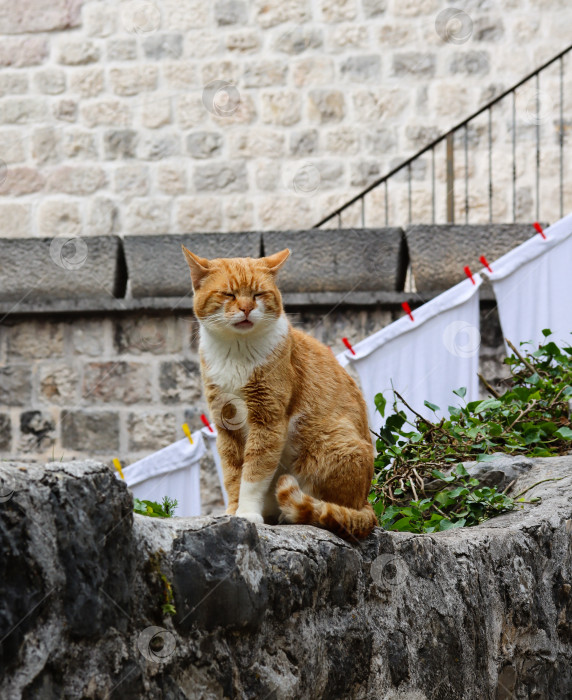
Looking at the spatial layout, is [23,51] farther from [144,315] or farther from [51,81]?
[144,315]

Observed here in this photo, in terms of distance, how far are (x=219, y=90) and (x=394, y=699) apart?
731 centimetres

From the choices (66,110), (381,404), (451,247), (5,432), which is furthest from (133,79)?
(381,404)

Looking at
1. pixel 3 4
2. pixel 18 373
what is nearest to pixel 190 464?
pixel 18 373

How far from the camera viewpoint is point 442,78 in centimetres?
846

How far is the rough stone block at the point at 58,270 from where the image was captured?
225 inches

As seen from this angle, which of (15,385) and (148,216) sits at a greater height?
(148,216)

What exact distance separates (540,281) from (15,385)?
130 inches

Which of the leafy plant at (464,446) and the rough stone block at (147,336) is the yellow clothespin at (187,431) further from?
the leafy plant at (464,446)

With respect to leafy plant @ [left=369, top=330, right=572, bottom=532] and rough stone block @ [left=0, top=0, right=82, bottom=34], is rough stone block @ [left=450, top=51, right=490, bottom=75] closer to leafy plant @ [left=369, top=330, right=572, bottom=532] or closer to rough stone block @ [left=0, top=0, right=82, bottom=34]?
rough stone block @ [left=0, top=0, right=82, bottom=34]

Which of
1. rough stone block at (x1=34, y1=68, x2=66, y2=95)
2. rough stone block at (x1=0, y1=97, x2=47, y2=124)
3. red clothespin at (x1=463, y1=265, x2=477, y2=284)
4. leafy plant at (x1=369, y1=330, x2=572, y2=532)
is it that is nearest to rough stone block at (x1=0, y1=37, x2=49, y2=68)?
rough stone block at (x1=34, y1=68, x2=66, y2=95)

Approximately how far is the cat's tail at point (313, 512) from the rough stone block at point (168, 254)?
3525 millimetres

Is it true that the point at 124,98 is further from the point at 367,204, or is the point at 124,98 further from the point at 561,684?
the point at 561,684

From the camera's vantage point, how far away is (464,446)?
12.1ft

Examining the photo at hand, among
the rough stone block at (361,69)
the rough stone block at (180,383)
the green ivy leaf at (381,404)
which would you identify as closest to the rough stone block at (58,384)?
the rough stone block at (180,383)
